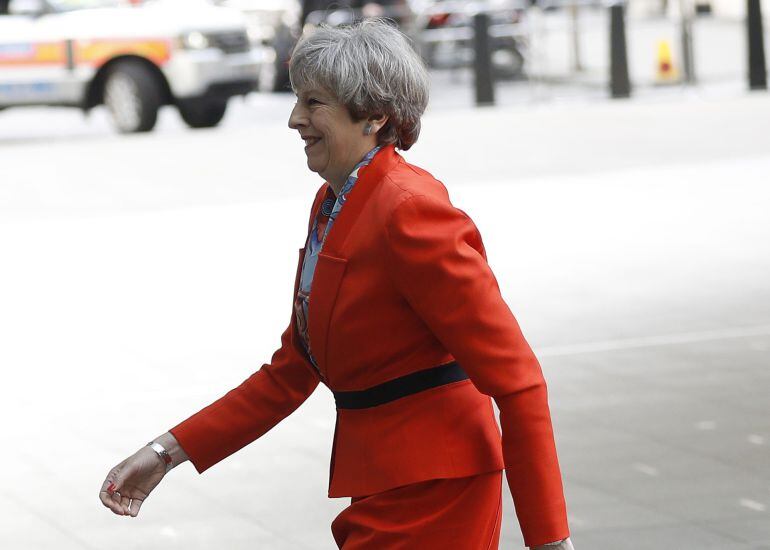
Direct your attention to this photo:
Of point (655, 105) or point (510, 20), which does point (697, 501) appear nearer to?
point (655, 105)

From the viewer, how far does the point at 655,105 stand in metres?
19.3

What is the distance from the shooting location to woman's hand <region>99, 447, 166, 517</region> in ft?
10.1

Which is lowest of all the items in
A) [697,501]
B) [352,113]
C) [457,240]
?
[697,501]

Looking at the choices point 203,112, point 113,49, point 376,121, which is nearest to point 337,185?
point 376,121

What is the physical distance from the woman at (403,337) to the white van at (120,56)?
15405 mm

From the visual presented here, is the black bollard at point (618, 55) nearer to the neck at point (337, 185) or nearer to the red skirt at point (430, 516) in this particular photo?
the neck at point (337, 185)

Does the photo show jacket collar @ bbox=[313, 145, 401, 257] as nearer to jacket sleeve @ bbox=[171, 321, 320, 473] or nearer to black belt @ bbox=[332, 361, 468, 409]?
black belt @ bbox=[332, 361, 468, 409]

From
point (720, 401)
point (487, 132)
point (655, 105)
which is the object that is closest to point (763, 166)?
point (487, 132)

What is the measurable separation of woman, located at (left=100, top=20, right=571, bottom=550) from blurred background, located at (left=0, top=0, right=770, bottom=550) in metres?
0.60

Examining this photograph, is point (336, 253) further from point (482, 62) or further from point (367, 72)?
point (482, 62)

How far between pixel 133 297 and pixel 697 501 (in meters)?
4.68

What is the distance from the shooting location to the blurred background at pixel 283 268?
5461 mm

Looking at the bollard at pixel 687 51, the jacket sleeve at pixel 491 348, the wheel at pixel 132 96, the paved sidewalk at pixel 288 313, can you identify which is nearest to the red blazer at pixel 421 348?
the jacket sleeve at pixel 491 348

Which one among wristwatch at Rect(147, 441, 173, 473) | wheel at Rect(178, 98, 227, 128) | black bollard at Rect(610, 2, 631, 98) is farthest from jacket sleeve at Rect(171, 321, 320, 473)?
black bollard at Rect(610, 2, 631, 98)
